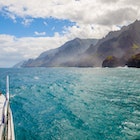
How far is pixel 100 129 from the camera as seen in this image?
965 inches

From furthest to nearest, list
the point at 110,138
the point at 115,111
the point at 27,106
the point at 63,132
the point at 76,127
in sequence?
the point at 27,106 < the point at 115,111 < the point at 76,127 < the point at 63,132 < the point at 110,138

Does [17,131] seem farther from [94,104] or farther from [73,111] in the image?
[94,104]

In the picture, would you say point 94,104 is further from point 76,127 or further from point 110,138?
point 110,138

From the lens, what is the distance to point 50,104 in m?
38.6

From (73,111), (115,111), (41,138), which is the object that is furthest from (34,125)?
(115,111)

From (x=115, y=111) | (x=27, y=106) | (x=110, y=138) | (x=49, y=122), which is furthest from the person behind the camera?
(x=27, y=106)

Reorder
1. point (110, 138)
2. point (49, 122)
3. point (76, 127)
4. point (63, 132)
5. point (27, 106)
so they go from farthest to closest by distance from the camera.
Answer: point (27, 106) < point (49, 122) < point (76, 127) < point (63, 132) < point (110, 138)

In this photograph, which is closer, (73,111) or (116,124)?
(116,124)

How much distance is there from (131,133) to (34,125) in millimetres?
11329

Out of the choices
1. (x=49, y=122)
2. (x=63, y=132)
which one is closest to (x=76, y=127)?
(x=63, y=132)

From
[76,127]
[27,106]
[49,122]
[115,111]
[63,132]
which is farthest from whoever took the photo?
[27,106]

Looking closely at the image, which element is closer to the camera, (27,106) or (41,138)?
(41,138)

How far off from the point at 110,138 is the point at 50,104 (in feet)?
60.0

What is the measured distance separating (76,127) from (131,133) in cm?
611
